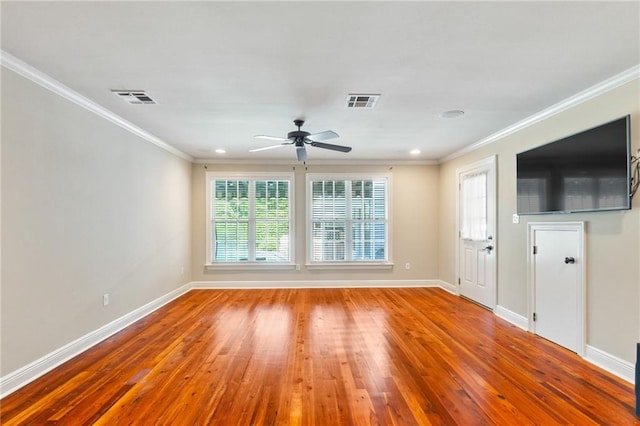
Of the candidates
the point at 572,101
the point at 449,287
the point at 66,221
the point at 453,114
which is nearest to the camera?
the point at 66,221

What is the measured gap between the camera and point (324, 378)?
2.50 metres

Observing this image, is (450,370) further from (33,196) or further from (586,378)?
(33,196)

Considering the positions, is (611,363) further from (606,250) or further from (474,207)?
(474,207)

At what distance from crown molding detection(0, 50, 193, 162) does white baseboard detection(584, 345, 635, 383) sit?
216 inches

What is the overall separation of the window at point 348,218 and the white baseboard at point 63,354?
3.21 meters

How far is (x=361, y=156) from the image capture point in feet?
18.9

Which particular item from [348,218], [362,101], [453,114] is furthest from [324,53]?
[348,218]

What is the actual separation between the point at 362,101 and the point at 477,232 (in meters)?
3.12

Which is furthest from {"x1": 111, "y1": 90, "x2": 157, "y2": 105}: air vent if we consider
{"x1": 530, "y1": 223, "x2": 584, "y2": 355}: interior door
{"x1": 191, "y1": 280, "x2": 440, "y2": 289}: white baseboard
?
{"x1": 530, "y1": 223, "x2": 584, "y2": 355}: interior door

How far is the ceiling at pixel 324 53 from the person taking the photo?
1746mm

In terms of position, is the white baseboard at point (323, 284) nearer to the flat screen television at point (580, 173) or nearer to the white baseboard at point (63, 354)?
the white baseboard at point (63, 354)

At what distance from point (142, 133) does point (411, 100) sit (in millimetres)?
3588

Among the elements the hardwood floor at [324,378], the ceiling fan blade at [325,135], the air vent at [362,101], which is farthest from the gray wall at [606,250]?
the ceiling fan blade at [325,135]

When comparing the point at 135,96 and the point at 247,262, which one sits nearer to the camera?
the point at 135,96
